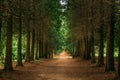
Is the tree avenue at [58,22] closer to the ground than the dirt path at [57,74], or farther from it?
farther from it

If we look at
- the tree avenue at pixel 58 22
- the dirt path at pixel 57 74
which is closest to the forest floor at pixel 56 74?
the dirt path at pixel 57 74

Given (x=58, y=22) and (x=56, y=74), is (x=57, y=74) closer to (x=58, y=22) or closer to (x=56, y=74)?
(x=56, y=74)

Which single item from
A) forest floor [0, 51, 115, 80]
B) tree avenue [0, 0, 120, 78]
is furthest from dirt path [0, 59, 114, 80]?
tree avenue [0, 0, 120, 78]

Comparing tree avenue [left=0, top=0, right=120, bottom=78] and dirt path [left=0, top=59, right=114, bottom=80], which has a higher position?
tree avenue [left=0, top=0, right=120, bottom=78]

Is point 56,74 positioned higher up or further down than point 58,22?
further down

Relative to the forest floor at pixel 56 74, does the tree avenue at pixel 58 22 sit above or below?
above

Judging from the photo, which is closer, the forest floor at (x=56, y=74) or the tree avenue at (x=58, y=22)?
the forest floor at (x=56, y=74)

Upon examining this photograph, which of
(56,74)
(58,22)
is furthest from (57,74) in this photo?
(58,22)

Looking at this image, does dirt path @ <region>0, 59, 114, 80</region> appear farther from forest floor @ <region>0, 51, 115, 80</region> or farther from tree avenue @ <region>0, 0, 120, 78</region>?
tree avenue @ <region>0, 0, 120, 78</region>

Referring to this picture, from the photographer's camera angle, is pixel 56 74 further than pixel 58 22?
No

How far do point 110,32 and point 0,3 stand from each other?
26.8ft

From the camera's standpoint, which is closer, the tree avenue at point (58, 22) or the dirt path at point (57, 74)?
the dirt path at point (57, 74)

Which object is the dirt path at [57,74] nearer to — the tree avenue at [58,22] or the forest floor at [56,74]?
the forest floor at [56,74]

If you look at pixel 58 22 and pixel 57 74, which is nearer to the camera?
pixel 57 74
